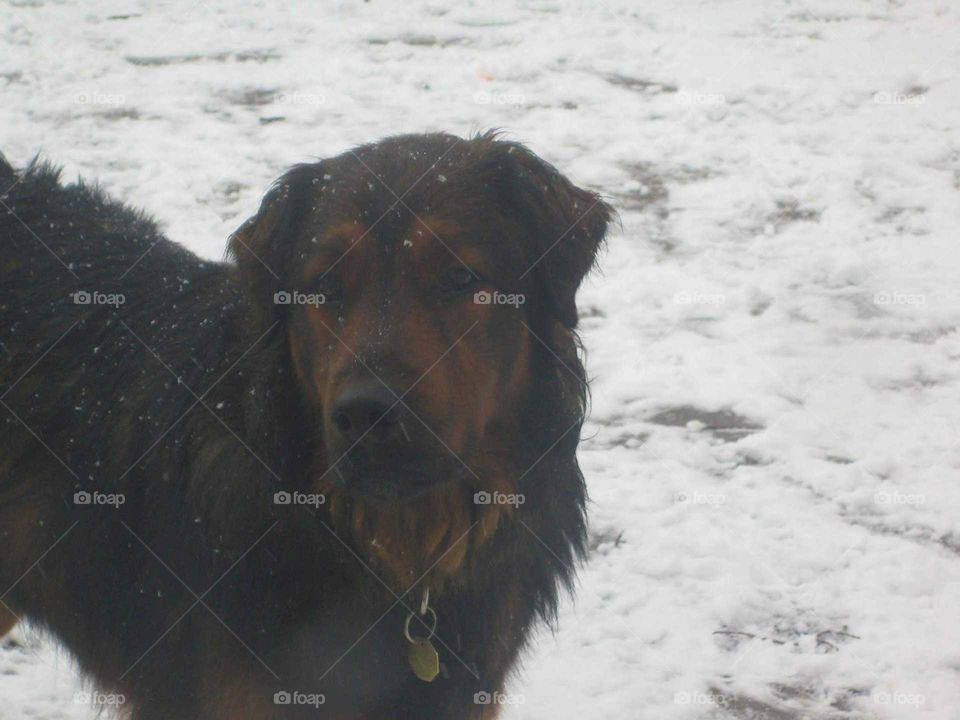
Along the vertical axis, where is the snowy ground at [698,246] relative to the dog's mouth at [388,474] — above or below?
below

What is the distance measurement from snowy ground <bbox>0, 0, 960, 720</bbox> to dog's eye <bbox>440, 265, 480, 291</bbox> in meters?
1.97

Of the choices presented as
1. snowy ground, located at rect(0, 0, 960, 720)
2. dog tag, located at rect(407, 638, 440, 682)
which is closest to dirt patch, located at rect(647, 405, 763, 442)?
snowy ground, located at rect(0, 0, 960, 720)

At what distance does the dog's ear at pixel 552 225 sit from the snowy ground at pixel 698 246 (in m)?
1.81

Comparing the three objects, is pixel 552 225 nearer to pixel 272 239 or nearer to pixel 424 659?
pixel 272 239

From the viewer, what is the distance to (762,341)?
645cm

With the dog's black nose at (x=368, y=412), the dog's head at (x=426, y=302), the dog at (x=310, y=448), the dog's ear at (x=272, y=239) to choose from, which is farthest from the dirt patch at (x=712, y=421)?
the dog's black nose at (x=368, y=412)

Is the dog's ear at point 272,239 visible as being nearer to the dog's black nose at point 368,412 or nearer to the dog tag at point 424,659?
the dog's black nose at point 368,412

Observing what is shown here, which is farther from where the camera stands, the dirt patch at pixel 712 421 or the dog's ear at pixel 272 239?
the dirt patch at pixel 712 421

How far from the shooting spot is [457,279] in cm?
332

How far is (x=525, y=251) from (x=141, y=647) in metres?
1.92

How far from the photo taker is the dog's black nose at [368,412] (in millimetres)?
2908

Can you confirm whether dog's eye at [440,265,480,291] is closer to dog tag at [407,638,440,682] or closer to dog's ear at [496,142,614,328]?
dog's ear at [496,142,614,328]

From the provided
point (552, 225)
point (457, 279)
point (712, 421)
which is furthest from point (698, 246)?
point (457, 279)

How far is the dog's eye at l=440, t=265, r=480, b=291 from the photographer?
3.31m
